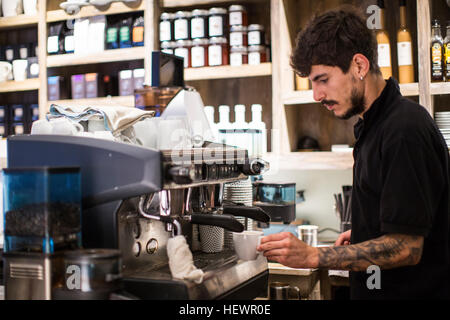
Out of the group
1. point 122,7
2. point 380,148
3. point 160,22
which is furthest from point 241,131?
point 380,148

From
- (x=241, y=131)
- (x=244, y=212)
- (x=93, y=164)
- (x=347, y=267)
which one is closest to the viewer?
(x=93, y=164)

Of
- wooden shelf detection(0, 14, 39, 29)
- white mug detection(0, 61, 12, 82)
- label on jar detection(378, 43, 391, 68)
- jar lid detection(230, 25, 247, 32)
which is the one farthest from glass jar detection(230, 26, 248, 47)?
white mug detection(0, 61, 12, 82)

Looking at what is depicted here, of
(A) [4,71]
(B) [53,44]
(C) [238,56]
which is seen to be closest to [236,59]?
(C) [238,56]

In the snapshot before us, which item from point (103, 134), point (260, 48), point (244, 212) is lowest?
point (244, 212)

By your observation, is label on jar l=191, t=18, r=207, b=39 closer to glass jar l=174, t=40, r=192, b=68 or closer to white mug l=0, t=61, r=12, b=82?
glass jar l=174, t=40, r=192, b=68

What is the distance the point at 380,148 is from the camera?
1.39 meters

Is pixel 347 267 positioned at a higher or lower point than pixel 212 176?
lower

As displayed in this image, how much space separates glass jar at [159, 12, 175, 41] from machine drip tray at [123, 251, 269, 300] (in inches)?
75.5

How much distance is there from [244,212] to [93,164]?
0.52 m

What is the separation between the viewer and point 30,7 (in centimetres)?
346

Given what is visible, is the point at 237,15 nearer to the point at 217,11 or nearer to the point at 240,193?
the point at 217,11

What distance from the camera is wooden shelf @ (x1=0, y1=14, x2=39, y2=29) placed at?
3.45m
